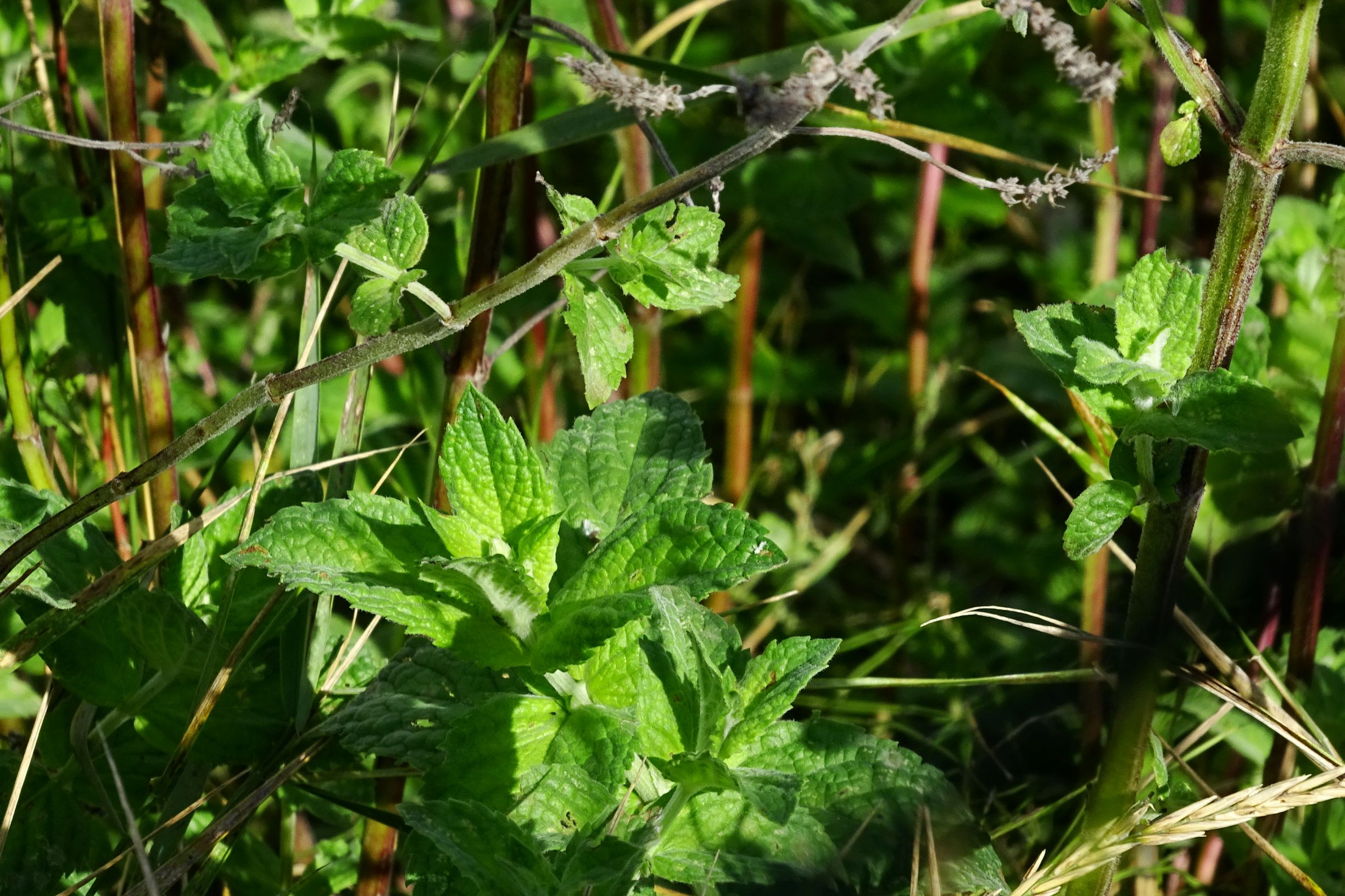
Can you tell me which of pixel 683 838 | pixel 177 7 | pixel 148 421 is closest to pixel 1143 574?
pixel 683 838

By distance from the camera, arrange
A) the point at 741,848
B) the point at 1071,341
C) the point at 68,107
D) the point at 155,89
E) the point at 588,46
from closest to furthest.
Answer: the point at 741,848, the point at 1071,341, the point at 588,46, the point at 68,107, the point at 155,89

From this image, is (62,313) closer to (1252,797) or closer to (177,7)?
(177,7)

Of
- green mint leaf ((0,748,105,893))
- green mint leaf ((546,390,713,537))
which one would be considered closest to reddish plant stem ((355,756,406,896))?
green mint leaf ((0,748,105,893))

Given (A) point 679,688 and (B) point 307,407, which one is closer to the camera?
(A) point 679,688

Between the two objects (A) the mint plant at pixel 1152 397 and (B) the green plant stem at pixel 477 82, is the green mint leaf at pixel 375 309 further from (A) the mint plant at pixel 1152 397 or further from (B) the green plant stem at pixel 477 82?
(A) the mint plant at pixel 1152 397

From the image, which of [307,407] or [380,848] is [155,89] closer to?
[307,407]

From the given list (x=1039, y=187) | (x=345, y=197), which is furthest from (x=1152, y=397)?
(x=345, y=197)

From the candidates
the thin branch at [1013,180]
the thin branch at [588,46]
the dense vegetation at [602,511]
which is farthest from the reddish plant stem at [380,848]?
the thin branch at [1013,180]
